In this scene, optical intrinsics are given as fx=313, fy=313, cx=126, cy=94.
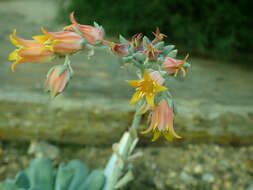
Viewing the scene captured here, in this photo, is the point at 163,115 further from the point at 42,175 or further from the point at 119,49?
the point at 42,175

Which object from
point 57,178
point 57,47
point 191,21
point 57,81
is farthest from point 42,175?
point 191,21

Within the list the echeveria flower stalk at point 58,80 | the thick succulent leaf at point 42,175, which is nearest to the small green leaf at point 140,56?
the echeveria flower stalk at point 58,80

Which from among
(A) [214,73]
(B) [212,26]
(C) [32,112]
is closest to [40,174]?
(C) [32,112]

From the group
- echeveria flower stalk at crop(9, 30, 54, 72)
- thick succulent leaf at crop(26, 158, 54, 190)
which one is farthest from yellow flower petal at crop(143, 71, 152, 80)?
thick succulent leaf at crop(26, 158, 54, 190)

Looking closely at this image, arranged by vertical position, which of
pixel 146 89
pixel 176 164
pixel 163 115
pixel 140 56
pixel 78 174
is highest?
pixel 140 56

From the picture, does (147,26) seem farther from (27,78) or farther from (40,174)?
(40,174)

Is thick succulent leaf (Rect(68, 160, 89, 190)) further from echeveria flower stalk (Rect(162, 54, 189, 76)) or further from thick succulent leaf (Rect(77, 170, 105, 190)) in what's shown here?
echeveria flower stalk (Rect(162, 54, 189, 76))
